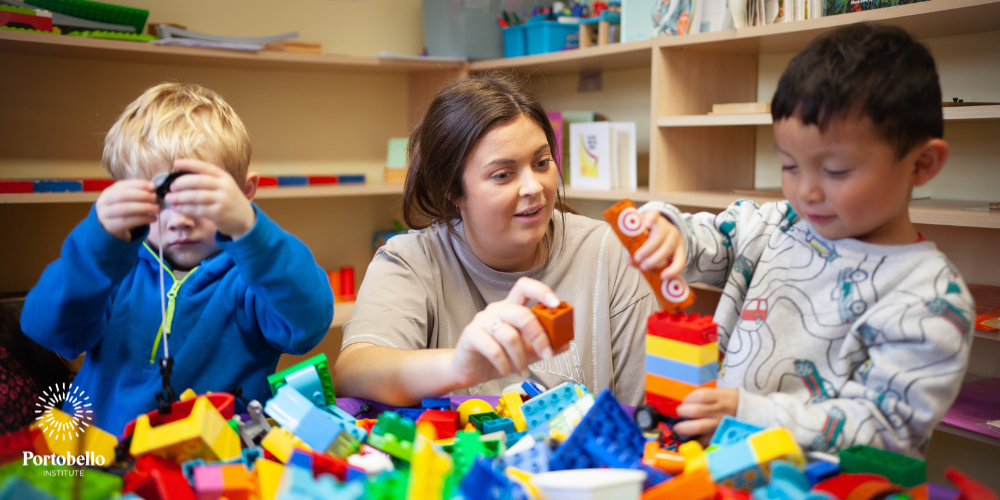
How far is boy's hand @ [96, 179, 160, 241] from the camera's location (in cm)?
78

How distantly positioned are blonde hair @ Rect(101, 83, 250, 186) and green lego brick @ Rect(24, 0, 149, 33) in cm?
137

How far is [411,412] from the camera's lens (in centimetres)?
90

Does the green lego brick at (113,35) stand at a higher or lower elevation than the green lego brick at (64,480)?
higher

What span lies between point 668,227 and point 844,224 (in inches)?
7.3

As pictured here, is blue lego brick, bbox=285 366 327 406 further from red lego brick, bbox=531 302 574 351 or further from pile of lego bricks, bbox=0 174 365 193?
pile of lego bricks, bbox=0 174 365 193

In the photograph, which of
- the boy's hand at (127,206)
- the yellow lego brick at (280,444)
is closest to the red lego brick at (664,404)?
the yellow lego brick at (280,444)

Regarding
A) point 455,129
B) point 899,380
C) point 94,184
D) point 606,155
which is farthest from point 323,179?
point 899,380

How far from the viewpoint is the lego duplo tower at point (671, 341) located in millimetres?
706

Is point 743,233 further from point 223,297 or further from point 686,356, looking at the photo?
point 223,297

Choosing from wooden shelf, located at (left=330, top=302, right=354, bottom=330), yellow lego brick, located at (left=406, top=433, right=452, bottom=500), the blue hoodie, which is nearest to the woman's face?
the blue hoodie

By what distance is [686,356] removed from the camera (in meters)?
0.71

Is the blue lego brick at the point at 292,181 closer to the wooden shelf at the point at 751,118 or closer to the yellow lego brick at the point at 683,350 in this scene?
the wooden shelf at the point at 751,118

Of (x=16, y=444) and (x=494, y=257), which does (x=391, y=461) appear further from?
(x=494, y=257)

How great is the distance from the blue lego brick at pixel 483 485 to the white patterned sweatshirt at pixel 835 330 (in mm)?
297
